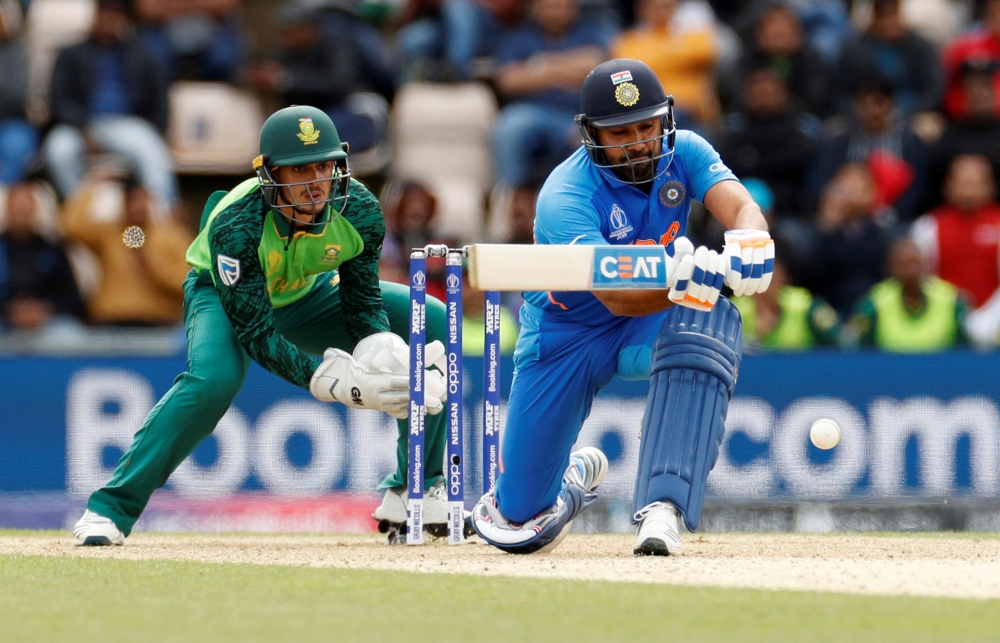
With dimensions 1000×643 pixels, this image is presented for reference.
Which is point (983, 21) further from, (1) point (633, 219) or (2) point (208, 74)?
(1) point (633, 219)

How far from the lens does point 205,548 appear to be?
19.1 feet

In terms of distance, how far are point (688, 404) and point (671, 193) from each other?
0.84 metres

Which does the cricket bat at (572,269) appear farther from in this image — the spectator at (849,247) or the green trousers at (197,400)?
the spectator at (849,247)

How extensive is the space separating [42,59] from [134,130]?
4.00 feet

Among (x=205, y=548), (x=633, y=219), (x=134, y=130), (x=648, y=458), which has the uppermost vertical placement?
(x=134, y=130)

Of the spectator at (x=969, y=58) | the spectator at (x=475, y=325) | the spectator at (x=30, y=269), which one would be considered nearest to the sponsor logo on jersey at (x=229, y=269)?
the spectator at (x=475, y=325)

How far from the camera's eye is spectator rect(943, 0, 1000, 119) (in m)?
10.4

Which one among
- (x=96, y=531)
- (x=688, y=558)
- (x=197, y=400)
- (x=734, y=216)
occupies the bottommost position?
(x=96, y=531)

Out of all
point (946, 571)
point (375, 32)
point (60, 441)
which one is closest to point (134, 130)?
point (375, 32)

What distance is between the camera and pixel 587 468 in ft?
19.6

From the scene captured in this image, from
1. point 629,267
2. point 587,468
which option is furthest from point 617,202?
point 587,468

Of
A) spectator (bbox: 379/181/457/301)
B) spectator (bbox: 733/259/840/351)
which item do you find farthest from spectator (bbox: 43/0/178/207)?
spectator (bbox: 733/259/840/351)

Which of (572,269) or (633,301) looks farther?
(633,301)

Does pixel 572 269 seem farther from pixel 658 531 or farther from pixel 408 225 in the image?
pixel 408 225
